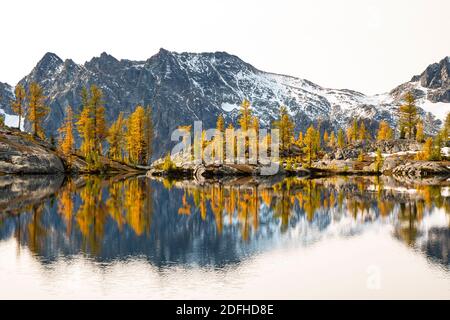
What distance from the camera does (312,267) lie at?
22.0 metres

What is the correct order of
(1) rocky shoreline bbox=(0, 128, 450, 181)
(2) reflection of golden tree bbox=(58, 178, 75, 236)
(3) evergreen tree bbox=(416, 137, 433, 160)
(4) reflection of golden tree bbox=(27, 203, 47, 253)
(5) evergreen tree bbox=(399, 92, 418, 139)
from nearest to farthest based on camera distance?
1. (4) reflection of golden tree bbox=(27, 203, 47, 253)
2. (2) reflection of golden tree bbox=(58, 178, 75, 236)
3. (1) rocky shoreline bbox=(0, 128, 450, 181)
4. (3) evergreen tree bbox=(416, 137, 433, 160)
5. (5) evergreen tree bbox=(399, 92, 418, 139)

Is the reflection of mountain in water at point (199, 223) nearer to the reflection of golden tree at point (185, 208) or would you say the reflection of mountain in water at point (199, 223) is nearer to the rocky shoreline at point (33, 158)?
the reflection of golden tree at point (185, 208)

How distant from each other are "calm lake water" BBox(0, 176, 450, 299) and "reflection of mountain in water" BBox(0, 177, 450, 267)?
0.31 ft

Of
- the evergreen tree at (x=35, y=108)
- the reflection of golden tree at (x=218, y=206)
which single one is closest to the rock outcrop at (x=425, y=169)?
the reflection of golden tree at (x=218, y=206)

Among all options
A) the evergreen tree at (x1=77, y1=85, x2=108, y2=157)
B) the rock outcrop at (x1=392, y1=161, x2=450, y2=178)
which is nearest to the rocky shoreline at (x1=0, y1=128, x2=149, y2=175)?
the evergreen tree at (x1=77, y1=85, x2=108, y2=157)

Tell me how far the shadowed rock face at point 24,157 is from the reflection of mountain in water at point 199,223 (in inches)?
1536

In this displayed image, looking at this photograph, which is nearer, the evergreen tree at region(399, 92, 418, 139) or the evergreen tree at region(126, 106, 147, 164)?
the evergreen tree at region(126, 106, 147, 164)

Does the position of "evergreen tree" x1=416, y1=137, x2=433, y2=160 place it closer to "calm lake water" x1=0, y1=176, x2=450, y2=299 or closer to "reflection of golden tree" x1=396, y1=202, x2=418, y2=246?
"calm lake water" x1=0, y1=176, x2=450, y2=299

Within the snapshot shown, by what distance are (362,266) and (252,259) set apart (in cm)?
531

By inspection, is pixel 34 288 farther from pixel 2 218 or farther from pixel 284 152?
pixel 284 152

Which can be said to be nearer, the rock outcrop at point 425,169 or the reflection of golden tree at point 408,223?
the reflection of golden tree at point 408,223

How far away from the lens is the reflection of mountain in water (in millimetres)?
25188

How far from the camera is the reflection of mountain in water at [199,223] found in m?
25.2
